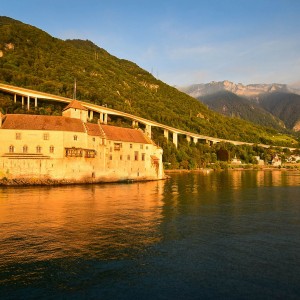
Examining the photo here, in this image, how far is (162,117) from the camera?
6964 inches

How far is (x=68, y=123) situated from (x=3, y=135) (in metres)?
13.5

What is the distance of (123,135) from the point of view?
82.0m

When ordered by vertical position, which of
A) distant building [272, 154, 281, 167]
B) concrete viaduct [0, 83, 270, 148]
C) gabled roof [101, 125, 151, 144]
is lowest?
distant building [272, 154, 281, 167]

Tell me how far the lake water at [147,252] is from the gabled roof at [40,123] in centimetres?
2850

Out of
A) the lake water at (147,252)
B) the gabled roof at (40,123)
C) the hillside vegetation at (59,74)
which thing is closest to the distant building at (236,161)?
the hillside vegetation at (59,74)

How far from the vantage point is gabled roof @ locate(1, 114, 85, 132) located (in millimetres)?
67188

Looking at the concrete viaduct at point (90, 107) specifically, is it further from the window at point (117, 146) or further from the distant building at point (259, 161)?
the window at point (117, 146)

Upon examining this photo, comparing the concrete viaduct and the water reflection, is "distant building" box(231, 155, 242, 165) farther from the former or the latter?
the water reflection

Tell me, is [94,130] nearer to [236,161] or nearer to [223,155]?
[223,155]

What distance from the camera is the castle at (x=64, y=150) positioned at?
2581 inches

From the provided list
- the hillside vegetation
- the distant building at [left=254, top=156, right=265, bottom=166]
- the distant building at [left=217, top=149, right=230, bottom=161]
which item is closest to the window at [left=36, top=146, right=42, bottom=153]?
the hillside vegetation

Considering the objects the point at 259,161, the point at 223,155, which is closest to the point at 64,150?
the point at 223,155

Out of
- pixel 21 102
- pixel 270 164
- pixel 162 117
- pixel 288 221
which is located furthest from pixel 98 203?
pixel 270 164

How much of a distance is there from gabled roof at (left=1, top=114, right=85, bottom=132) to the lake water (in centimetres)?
2850
